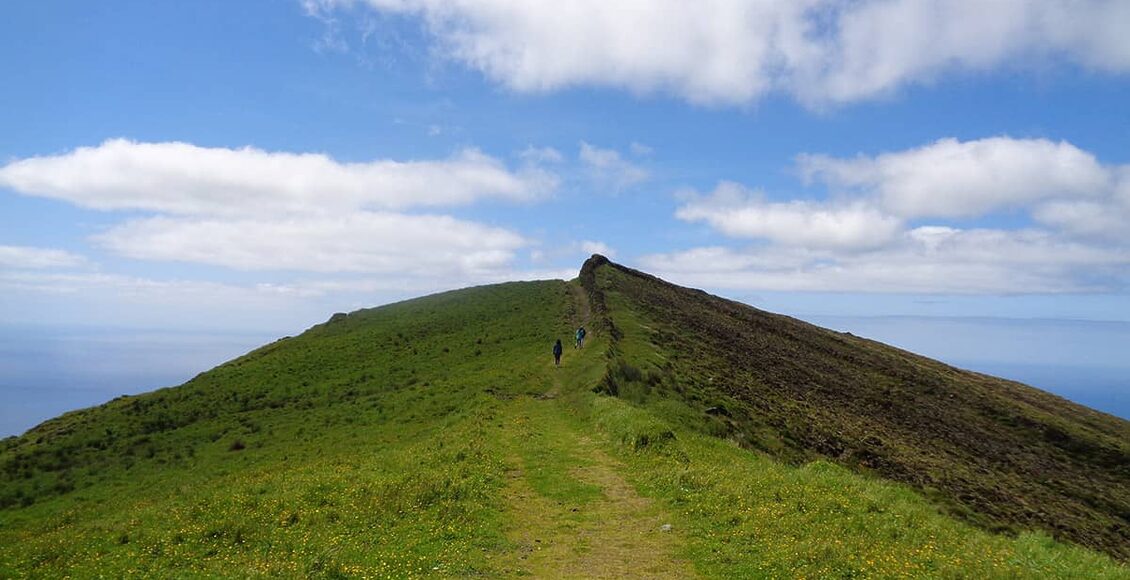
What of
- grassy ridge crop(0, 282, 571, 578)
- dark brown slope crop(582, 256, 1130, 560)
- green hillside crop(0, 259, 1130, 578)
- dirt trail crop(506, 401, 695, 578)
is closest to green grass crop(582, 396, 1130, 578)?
green hillside crop(0, 259, 1130, 578)

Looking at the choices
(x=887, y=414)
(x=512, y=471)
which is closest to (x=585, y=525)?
(x=512, y=471)

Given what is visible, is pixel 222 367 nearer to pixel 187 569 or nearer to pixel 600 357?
pixel 600 357

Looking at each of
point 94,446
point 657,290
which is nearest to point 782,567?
point 94,446

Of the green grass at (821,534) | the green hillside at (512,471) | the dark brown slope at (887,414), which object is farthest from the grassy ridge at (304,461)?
the dark brown slope at (887,414)

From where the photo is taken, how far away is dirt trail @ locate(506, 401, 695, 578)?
13.7 m

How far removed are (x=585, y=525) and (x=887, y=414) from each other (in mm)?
47002

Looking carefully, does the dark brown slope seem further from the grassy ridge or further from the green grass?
the green grass

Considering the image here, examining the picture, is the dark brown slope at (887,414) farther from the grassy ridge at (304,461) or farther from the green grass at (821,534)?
the green grass at (821,534)

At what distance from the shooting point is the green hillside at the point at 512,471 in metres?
14.3

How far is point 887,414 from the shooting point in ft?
179

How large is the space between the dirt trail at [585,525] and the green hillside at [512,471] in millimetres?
99

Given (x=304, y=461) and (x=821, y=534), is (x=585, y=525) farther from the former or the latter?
(x=304, y=461)

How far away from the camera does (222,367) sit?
208ft

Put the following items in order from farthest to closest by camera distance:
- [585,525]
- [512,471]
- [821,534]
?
[512,471]
[585,525]
[821,534]
